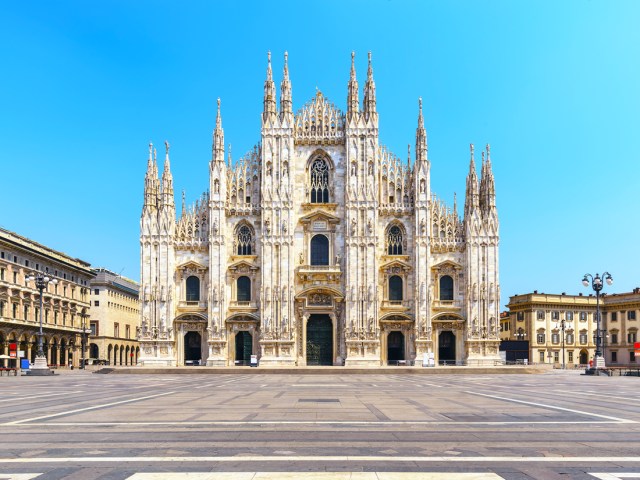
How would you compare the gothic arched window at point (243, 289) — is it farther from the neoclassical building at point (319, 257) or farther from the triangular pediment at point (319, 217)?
the triangular pediment at point (319, 217)

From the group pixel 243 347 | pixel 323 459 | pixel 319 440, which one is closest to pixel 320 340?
pixel 243 347

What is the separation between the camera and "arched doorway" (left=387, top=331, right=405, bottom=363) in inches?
2516

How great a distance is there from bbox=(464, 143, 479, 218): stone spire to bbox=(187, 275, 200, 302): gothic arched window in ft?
79.6

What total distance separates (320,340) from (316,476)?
5507cm

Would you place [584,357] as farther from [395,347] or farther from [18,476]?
[18,476]

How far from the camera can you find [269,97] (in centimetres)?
6481

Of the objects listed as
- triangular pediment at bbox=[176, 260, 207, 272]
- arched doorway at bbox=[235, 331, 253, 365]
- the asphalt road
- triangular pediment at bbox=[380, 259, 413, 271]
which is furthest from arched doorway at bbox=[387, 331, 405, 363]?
the asphalt road

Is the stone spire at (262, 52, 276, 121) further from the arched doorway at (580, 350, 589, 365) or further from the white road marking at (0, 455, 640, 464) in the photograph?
the arched doorway at (580, 350, 589, 365)

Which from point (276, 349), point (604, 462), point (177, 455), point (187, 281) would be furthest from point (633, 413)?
point (187, 281)

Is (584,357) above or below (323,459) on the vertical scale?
below

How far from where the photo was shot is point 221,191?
2515 inches

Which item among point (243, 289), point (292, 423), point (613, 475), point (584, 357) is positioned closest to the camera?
point (613, 475)

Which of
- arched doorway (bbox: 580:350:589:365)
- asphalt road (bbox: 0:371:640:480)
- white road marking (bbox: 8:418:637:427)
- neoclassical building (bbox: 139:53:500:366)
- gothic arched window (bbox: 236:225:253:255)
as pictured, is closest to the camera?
asphalt road (bbox: 0:371:640:480)

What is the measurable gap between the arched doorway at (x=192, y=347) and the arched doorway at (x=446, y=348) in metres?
20.9
